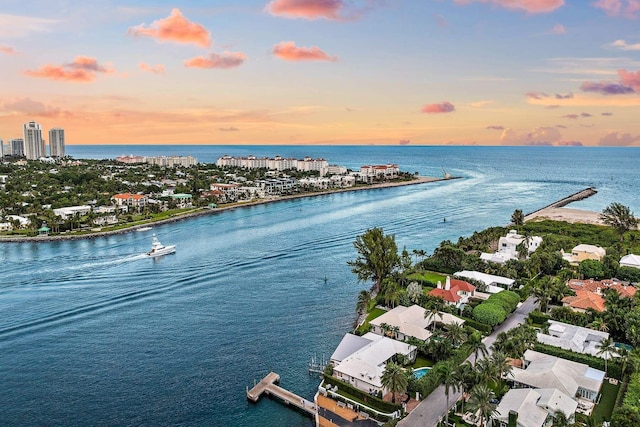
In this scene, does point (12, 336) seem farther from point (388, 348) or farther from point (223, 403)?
point (388, 348)

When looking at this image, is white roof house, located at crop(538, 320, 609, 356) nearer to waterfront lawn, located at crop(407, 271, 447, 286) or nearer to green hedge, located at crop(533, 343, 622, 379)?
green hedge, located at crop(533, 343, 622, 379)

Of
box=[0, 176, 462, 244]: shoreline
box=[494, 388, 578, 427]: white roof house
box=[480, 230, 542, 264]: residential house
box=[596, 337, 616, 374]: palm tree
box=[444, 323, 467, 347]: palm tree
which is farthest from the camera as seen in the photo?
box=[0, 176, 462, 244]: shoreline

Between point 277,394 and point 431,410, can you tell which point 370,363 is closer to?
point 431,410

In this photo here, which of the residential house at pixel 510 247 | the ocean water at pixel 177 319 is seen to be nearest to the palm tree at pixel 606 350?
the ocean water at pixel 177 319

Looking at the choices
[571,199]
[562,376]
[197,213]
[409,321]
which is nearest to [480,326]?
[409,321]

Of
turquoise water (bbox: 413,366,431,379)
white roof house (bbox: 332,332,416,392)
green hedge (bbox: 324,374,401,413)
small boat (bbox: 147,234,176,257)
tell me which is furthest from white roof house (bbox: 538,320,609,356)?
small boat (bbox: 147,234,176,257)

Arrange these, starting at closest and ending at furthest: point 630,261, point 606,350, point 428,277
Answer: point 606,350 → point 630,261 → point 428,277
